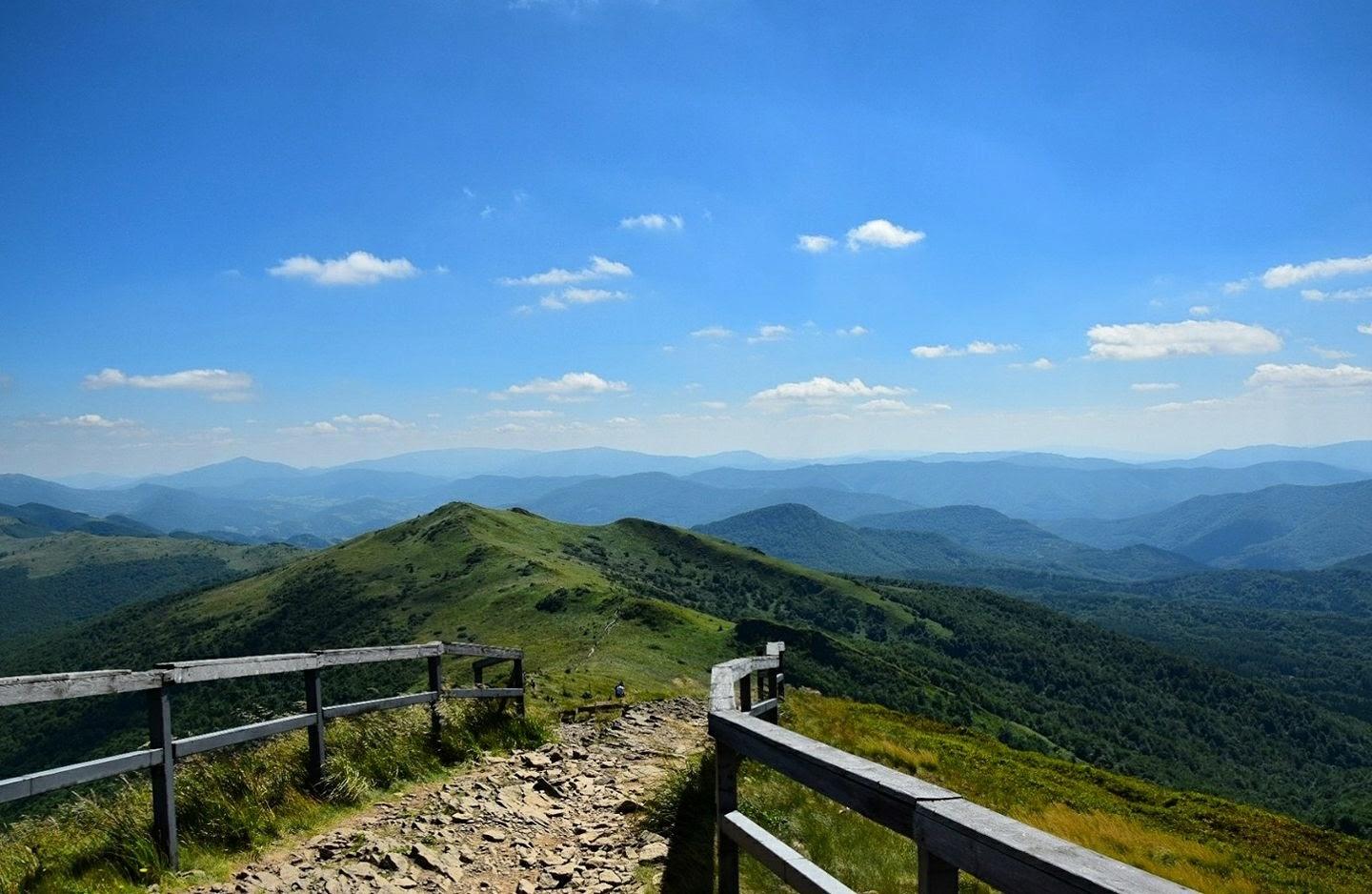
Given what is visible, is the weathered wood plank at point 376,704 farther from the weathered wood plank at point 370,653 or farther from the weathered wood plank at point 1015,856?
the weathered wood plank at point 1015,856

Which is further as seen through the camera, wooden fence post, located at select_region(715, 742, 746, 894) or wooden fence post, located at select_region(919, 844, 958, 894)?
wooden fence post, located at select_region(715, 742, 746, 894)

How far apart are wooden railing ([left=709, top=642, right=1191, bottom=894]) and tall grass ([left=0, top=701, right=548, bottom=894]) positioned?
5.37 meters

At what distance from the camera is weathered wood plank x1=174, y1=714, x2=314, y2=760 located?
758 centimetres

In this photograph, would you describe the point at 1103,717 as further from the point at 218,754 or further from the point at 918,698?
the point at 218,754

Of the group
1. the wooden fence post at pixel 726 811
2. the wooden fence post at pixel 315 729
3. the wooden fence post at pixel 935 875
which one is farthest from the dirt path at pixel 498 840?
the wooden fence post at pixel 935 875

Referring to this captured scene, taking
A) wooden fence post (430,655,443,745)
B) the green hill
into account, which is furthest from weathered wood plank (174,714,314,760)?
the green hill

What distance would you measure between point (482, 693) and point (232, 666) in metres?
5.60

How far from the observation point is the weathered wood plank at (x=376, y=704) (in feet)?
32.9

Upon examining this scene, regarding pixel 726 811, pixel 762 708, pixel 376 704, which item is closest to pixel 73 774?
pixel 376 704

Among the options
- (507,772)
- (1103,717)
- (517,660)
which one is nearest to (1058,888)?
(507,772)

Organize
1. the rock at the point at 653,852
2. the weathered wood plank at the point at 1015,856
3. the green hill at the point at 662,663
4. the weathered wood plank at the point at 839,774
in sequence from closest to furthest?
the weathered wood plank at the point at 1015,856 → the weathered wood plank at the point at 839,774 → the rock at the point at 653,852 → the green hill at the point at 662,663

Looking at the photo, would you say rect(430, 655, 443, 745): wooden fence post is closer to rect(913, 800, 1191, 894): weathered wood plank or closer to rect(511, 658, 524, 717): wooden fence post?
rect(511, 658, 524, 717): wooden fence post

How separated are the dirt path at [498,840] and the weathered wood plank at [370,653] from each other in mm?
1846

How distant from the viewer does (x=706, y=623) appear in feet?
400
